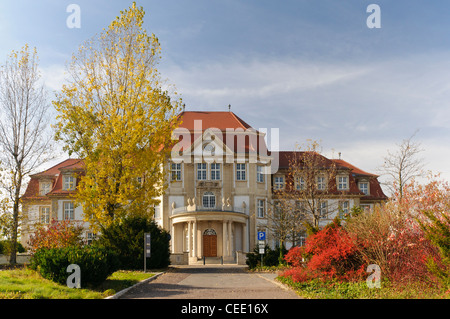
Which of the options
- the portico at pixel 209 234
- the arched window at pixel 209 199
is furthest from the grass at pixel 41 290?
the arched window at pixel 209 199

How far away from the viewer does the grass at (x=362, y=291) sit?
12657 millimetres

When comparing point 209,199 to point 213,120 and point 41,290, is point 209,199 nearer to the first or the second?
point 213,120

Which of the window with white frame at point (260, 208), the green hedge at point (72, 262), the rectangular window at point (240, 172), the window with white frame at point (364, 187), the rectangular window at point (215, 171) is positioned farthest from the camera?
the window with white frame at point (364, 187)

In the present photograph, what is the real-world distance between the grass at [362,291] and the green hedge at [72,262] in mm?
6350

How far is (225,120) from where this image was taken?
50.6 m

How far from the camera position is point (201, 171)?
47.1 meters

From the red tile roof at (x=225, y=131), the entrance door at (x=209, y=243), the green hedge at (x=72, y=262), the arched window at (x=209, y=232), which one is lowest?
the entrance door at (x=209, y=243)

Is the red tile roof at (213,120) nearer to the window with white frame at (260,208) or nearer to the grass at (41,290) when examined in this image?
the window with white frame at (260,208)

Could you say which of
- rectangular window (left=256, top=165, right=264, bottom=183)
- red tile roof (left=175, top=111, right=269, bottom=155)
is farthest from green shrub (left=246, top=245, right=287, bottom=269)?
rectangular window (left=256, top=165, right=264, bottom=183)

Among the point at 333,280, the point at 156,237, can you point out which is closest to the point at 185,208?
the point at 156,237

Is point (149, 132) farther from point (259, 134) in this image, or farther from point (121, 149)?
point (259, 134)

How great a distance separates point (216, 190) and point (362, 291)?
3313cm

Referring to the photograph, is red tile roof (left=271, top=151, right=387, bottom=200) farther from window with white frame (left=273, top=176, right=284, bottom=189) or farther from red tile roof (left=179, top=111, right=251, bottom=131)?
red tile roof (left=179, top=111, right=251, bottom=131)
